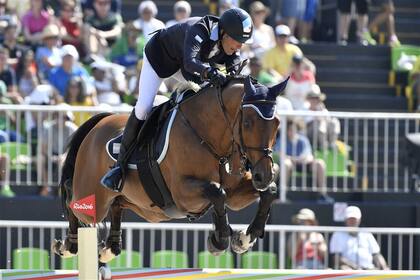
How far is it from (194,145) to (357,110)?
321 inches

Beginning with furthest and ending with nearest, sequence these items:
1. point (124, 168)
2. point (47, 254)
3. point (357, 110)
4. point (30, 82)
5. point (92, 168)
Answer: point (357, 110)
point (30, 82)
point (47, 254)
point (92, 168)
point (124, 168)

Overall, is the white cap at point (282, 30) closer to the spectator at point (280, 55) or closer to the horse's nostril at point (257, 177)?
the spectator at point (280, 55)

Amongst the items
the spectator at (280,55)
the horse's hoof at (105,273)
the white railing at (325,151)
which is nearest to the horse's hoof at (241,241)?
the horse's hoof at (105,273)

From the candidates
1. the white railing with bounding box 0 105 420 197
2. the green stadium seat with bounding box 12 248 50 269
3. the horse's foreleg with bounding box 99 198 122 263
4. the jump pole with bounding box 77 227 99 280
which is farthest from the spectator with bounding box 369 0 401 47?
the jump pole with bounding box 77 227 99 280

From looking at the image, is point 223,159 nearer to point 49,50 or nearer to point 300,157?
point 300,157

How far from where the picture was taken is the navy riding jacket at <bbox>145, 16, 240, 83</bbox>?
9.94 meters

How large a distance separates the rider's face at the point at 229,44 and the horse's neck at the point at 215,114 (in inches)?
12.5

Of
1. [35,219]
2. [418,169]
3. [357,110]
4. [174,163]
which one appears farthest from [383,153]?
[174,163]

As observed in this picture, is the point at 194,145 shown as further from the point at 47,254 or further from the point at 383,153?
the point at 383,153

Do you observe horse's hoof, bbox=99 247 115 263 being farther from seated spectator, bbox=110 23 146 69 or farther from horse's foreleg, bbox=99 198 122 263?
seated spectator, bbox=110 23 146 69

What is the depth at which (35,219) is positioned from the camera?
14586 mm

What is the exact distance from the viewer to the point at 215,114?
10.1 m

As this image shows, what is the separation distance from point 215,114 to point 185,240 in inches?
164

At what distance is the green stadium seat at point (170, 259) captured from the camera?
543 inches
